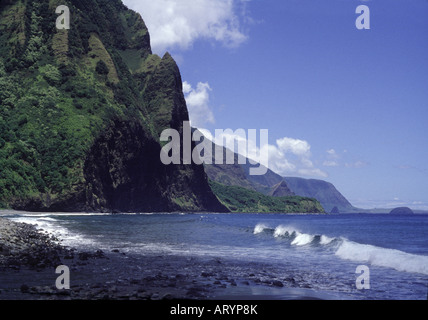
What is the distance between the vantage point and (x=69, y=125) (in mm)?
115875

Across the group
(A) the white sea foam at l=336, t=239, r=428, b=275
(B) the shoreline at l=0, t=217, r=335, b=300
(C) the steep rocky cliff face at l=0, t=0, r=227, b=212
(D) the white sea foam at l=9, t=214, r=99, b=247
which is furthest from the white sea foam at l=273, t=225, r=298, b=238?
(C) the steep rocky cliff face at l=0, t=0, r=227, b=212

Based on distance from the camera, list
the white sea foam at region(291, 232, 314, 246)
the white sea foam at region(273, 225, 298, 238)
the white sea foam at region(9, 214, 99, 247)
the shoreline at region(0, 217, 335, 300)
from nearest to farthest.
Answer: the shoreline at region(0, 217, 335, 300) < the white sea foam at region(9, 214, 99, 247) < the white sea foam at region(291, 232, 314, 246) < the white sea foam at region(273, 225, 298, 238)

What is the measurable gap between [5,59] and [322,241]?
12713 cm

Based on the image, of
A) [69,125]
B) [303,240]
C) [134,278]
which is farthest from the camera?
[69,125]

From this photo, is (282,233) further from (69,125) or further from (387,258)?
(69,125)

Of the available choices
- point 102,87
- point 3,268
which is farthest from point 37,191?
point 3,268

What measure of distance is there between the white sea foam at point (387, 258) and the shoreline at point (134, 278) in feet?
26.2

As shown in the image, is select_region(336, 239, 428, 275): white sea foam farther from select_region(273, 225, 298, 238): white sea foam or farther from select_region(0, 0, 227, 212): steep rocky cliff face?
select_region(0, 0, 227, 212): steep rocky cliff face

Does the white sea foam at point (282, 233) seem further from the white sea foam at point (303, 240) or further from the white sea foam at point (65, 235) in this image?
the white sea foam at point (65, 235)

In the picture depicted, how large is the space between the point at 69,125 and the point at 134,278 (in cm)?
10626

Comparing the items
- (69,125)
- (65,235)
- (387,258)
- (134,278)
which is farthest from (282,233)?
(69,125)

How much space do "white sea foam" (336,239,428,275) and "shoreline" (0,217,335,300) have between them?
7975mm

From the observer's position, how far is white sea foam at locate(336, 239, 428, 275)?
75.5 ft

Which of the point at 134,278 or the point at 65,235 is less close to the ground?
the point at 134,278
